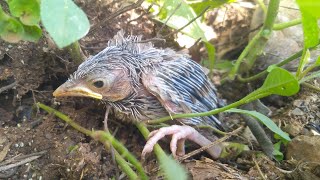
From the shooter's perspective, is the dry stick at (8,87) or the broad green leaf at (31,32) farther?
the dry stick at (8,87)

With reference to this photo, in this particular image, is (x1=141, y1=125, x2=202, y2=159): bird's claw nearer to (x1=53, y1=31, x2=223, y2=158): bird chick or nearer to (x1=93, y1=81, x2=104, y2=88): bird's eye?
(x1=53, y1=31, x2=223, y2=158): bird chick

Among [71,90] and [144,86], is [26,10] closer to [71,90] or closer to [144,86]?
[71,90]

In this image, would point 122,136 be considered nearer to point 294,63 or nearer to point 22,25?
point 22,25

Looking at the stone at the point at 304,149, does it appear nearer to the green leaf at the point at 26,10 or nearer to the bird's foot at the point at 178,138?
the bird's foot at the point at 178,138

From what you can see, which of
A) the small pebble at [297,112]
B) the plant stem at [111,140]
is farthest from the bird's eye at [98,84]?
the small pebble at [297,112]

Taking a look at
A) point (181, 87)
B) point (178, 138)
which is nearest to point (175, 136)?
point (178, 138)

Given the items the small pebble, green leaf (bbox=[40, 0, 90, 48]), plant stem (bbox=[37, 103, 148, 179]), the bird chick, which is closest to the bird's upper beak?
the bird chick

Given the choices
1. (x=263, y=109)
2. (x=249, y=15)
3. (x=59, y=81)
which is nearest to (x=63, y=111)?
(x=59, y=81)
